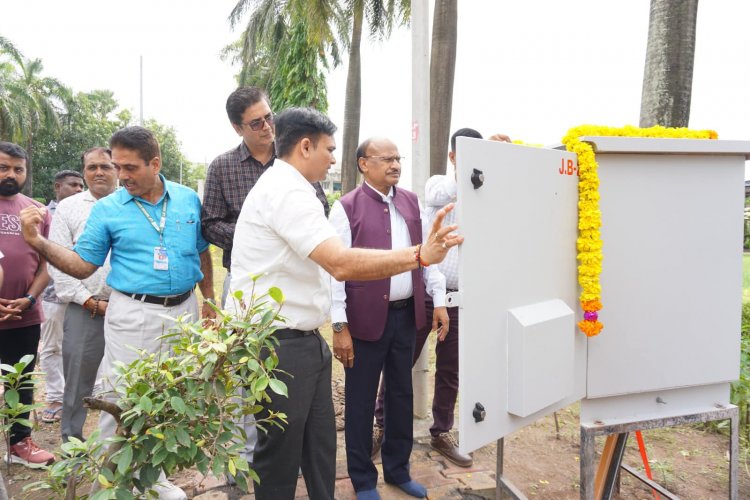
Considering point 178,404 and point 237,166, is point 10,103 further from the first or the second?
point 178,404

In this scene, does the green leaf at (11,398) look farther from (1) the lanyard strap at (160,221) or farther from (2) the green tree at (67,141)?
(2) the green tree at (67,141)

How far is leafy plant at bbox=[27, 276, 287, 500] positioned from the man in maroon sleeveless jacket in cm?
127

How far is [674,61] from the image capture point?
15.1 feet

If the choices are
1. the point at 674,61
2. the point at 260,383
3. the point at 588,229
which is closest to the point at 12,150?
the point at 260,383

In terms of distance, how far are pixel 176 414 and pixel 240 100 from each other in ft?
6.46

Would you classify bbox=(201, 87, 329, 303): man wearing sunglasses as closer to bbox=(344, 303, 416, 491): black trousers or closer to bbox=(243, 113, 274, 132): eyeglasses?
bbox=(243, 113, 274, 132): eyeglasses

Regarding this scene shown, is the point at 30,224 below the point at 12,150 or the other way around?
below

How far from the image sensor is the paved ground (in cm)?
296

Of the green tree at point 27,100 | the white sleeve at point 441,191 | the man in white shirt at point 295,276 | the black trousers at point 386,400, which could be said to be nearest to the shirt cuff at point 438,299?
the black trousers at point 386,400

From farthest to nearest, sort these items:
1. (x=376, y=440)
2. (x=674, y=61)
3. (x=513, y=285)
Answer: (x=674, y=61), (x=376, y=440), (x=513, y=285)

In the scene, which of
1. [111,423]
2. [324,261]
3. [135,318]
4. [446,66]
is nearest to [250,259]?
[324,261]

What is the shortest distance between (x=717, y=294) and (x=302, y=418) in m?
1.93

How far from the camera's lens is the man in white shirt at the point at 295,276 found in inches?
80.9

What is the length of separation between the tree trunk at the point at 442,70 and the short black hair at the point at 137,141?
6248 mm
